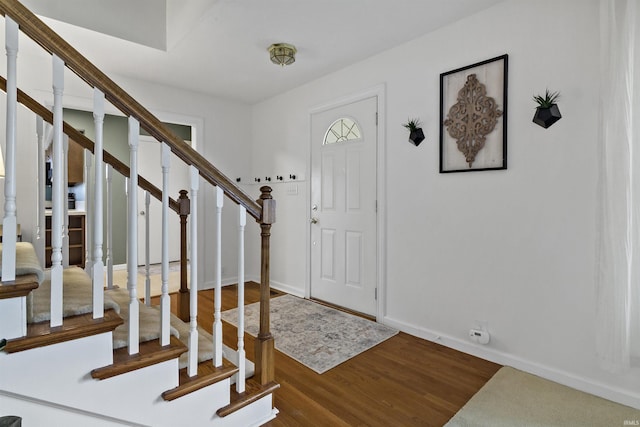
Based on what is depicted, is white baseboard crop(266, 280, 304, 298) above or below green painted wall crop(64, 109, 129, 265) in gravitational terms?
below

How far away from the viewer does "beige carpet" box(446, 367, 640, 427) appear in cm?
167

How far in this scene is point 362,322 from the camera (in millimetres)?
2977

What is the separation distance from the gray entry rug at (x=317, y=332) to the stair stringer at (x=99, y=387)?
95 centimetres

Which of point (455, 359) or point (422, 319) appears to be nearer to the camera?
point (455, 359)

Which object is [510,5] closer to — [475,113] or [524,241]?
[475,113]

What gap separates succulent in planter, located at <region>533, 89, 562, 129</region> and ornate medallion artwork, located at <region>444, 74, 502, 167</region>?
25cm

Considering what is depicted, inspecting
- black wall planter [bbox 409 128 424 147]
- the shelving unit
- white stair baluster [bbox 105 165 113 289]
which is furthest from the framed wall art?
the shelving unit

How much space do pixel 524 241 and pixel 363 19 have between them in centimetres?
190

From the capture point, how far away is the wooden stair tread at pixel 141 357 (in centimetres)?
119

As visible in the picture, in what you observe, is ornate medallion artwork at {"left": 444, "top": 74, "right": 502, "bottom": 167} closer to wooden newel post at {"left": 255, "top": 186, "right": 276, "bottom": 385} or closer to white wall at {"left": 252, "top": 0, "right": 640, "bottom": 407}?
white wall at {"left": 252, "top": 0, "right": 640, "bottom": 407}

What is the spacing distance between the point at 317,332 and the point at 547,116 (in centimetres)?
222

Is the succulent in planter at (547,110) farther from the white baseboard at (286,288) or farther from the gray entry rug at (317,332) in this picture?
the white baseboard at (286,288)

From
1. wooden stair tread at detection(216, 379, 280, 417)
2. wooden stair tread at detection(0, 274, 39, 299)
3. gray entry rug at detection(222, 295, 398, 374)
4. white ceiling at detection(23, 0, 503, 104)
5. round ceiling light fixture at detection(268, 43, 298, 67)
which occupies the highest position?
white ceiling at detection(23, 0, 503, 104)

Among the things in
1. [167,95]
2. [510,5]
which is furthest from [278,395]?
[167,95]
